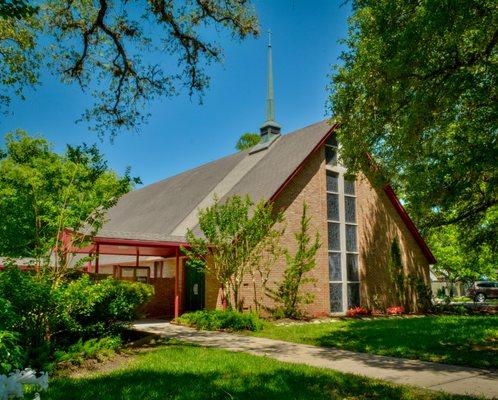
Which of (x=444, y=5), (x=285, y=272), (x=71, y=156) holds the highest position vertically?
(x=444, y=5)

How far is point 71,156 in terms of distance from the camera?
10.2 meters

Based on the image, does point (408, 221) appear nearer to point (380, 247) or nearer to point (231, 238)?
point (380, 247)

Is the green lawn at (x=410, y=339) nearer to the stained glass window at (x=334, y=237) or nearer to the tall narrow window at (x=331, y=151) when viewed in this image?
the stained glass window at (x=334, y=237)

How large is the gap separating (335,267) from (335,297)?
4.39 ft

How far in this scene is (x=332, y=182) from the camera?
817 inches

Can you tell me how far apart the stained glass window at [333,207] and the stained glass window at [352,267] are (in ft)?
6.39

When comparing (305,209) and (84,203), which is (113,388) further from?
(305,209)

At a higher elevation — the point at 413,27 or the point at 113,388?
the point at 413,27

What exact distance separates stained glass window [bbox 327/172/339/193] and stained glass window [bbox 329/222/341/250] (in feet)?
5.32

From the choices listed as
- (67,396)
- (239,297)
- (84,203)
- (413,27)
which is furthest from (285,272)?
(67,396)

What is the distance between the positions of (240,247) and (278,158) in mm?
7022

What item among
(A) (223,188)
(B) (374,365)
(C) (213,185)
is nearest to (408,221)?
(A) (223,188)

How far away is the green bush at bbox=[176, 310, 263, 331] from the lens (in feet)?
45.9

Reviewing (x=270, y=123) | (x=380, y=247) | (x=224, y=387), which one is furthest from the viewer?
(x=270, y=123)
